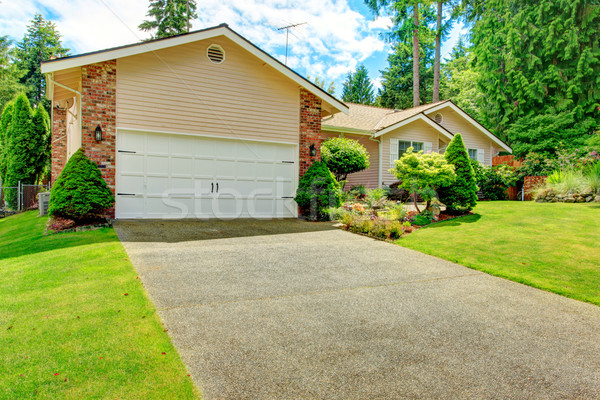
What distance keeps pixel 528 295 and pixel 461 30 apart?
28.6m

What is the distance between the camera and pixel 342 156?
12.2 metres

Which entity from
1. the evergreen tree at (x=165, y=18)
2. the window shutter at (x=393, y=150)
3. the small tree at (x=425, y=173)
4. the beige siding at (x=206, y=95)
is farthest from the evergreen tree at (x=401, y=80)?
the small tree at (x=425, y=173)

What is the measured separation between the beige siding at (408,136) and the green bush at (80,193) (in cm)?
1138

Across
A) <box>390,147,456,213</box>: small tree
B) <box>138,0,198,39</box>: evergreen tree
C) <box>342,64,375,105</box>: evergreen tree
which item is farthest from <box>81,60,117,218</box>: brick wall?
<box>342,64,375,105</box>: evergreen tree

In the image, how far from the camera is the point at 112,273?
4.69 m

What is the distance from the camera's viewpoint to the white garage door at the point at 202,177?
9188mm

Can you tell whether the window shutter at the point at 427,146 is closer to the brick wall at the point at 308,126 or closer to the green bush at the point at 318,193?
the brick wall at the point at 308,126

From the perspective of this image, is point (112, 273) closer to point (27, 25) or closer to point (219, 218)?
point (219, 218)

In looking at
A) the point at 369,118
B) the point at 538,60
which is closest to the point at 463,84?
the point at 538,60

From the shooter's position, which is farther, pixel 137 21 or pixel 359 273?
pixel 137 21

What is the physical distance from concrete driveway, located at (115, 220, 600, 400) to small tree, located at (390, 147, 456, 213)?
379cm

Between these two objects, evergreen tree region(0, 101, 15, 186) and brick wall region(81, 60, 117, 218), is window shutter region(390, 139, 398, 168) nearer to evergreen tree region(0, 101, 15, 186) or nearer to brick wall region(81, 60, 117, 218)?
brick wall region(81, 60, 117, 218)

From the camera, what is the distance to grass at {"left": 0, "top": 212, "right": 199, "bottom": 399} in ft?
7.64

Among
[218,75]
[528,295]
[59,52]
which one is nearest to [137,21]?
[59,52]
